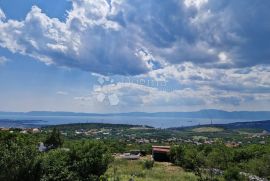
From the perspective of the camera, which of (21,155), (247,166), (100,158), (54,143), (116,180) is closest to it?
(21,155)

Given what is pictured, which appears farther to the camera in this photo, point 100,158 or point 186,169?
point 186,169

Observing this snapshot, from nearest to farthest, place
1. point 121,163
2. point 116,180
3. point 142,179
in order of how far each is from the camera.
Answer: point 116,180 → point 142,179 → point 121,163

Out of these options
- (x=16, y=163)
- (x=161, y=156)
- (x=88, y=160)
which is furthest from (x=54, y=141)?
(x=16, y=163)

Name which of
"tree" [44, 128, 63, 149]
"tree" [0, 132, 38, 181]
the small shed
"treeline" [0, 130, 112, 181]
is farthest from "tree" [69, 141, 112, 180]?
"tree" [44, 128, 63, 149]

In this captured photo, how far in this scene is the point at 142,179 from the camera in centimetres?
2969

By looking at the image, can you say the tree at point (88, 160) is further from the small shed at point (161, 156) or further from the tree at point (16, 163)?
the small shed at point (161, 156)

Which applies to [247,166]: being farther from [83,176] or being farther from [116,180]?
[83,176]

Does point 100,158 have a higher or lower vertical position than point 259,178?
higher

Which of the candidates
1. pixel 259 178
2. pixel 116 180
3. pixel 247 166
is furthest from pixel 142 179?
pixel 247 166

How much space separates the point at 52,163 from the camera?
23.0 metres

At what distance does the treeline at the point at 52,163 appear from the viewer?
19.8m

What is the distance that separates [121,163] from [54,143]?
60.5 feet

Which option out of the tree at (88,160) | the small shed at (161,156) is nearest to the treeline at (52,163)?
the tree at (88,160)

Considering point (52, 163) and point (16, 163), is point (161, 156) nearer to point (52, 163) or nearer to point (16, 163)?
point (52, 163)
